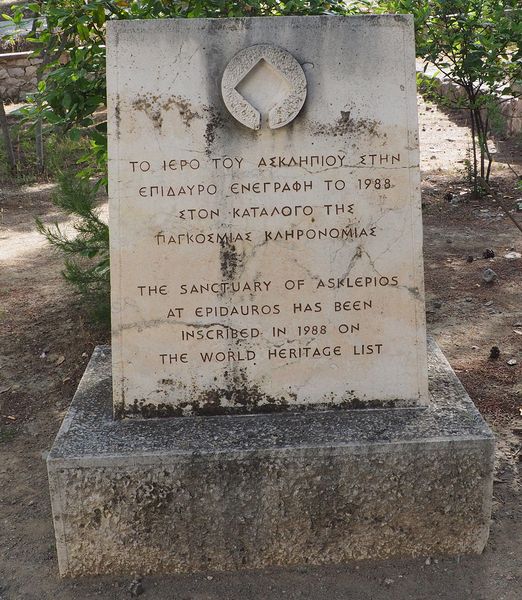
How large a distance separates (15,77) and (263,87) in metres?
12.9

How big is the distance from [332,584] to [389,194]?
1388 mm

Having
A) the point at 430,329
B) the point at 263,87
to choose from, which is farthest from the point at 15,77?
the point at 263,87

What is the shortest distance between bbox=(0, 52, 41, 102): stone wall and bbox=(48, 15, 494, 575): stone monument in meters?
12.6

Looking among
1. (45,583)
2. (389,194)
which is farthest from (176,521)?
(389,194)

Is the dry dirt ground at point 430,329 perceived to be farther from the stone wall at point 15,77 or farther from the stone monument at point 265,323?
the stone wall at point 15,77

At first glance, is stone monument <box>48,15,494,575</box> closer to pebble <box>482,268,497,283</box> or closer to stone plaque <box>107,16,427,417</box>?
stone plaque <box>107,16,427,417</box>

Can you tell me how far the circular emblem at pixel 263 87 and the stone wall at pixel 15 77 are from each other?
12638 mm

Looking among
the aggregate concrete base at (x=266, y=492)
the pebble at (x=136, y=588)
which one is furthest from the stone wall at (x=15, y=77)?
the pebble at (x=136, y=588)

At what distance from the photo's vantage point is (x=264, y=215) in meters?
2.97

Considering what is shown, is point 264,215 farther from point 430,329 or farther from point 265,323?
point 430,329

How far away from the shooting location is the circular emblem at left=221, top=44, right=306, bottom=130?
288 centimetres

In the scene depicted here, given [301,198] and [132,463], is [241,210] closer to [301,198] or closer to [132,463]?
[301,198]

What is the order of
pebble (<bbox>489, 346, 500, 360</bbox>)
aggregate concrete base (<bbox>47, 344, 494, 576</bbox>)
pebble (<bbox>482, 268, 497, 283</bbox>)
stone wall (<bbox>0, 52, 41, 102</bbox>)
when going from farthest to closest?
stone wall (<bbox>0, 52, 41, 102</bbox>), pebble (<bbox>482, 268, 497, 283</bbox>), pebble (<bbox>489, 346, 500, 360</bbox>), aggregate concrete base (<bbox>47, 344, 494, 576</bbox>)

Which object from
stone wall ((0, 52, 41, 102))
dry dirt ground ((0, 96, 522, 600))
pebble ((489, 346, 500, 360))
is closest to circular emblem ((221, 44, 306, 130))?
dry dirt ground ((0, 96, 522, 600))
